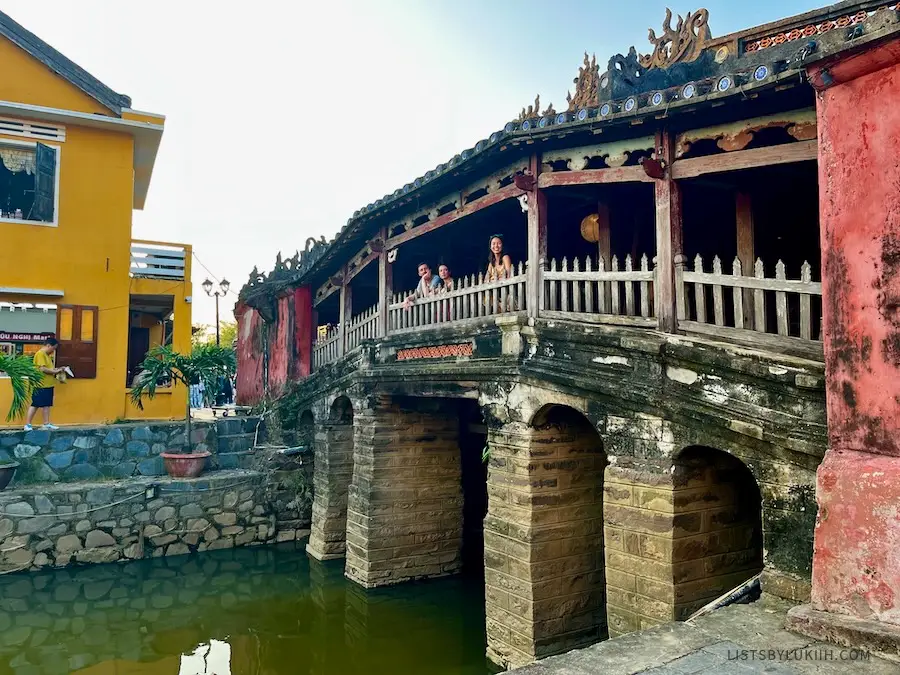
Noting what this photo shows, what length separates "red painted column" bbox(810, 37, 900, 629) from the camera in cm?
391

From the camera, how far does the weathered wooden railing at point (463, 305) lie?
8039 mm

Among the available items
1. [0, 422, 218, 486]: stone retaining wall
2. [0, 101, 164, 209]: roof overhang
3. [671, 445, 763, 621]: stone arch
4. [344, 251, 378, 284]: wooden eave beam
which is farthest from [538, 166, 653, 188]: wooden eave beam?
[0, 101, 164, 209]: roof overhang

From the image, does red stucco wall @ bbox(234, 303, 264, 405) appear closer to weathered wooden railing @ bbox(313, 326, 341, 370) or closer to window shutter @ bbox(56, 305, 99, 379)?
weathered wooden railing @ bbox(313, 326, 341, 370)

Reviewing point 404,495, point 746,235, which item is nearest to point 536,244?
point 746,235

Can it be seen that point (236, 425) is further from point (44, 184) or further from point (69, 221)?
point (44, 184)

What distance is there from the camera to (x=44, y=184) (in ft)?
49.6

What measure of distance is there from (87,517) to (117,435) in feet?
6.69

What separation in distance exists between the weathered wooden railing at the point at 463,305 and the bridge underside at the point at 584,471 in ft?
1.04

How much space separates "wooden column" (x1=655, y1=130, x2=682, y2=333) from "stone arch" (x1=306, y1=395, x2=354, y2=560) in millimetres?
8045

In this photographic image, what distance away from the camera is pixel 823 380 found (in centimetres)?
461

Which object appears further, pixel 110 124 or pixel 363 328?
pixel 110 124

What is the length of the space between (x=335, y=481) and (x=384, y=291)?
448cm

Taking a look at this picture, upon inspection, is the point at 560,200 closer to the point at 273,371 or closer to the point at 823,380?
the point at 823,380

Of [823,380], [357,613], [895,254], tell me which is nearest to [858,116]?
[895,254]
